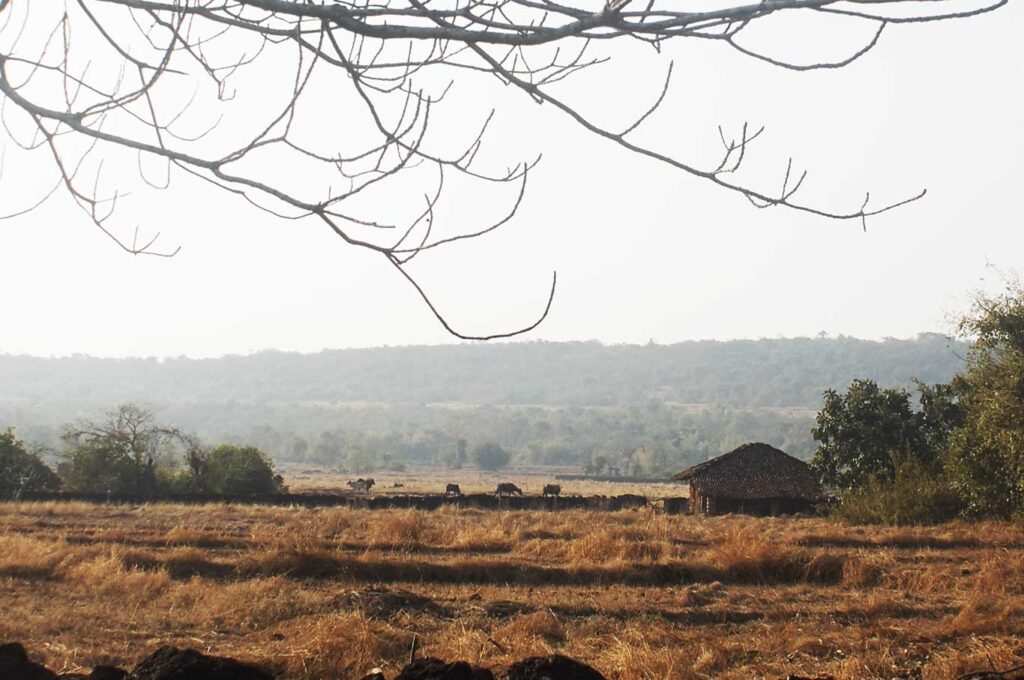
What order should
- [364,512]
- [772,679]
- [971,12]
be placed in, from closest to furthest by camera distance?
[971,12] → [772,679] → [364,512]

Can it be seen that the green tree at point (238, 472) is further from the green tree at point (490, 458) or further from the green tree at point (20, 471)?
the green tree at point (490, 458)

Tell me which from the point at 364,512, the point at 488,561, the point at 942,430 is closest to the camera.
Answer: the point at 488,561

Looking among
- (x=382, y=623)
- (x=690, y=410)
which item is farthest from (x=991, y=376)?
(x=690, y=410)

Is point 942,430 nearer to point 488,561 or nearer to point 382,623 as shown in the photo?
point 488,561

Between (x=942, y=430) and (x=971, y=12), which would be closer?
(x=971, y=12)

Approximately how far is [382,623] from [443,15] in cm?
747

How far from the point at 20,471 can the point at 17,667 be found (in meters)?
34.6

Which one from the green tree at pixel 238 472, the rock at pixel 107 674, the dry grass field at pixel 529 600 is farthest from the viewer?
the green tree at pixel 238 472

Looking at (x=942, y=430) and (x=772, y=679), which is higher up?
(x=942, y=430)

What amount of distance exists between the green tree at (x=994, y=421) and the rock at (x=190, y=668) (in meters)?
20.0

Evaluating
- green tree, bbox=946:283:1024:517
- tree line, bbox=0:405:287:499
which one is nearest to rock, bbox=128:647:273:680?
green tree, bbox=946:283:1024:517

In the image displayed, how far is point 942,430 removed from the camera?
102 feet

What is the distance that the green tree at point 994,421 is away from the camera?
2098 cm

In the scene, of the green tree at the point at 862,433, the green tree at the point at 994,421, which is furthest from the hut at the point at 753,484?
the green tree at the point at 994,421
